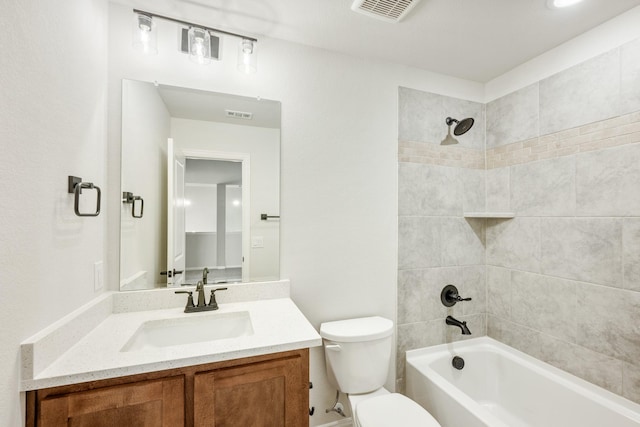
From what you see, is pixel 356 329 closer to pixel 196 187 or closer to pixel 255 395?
pixel 255 395

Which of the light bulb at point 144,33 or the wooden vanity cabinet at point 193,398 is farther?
the light bulb at point 144,33

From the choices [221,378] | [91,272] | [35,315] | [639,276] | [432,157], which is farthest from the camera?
[432,157]

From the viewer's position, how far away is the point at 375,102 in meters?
1.96

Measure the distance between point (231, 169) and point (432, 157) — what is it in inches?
57.2

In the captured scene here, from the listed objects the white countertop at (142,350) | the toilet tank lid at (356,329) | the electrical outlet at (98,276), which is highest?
the electrical outlet at (98,276)

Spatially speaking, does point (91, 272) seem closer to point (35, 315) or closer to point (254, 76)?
point (35, 315)

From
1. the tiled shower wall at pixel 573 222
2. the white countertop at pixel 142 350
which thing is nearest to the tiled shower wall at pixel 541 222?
the tiled shower wall at pixel 573 222

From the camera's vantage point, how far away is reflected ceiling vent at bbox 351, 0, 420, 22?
142 cm

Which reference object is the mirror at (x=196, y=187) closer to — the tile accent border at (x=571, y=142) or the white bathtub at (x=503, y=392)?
the white bathtub at (x=503, y=392)

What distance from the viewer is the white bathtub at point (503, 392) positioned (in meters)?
1.47

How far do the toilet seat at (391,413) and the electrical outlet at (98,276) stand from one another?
1418mm

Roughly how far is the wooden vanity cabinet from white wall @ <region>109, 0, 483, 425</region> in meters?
0.65

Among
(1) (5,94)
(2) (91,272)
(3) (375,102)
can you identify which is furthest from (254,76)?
(2) (91,272)

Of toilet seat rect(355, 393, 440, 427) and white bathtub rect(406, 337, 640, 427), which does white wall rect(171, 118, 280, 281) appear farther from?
white bathtub rect(406, 337, 640, 427)
